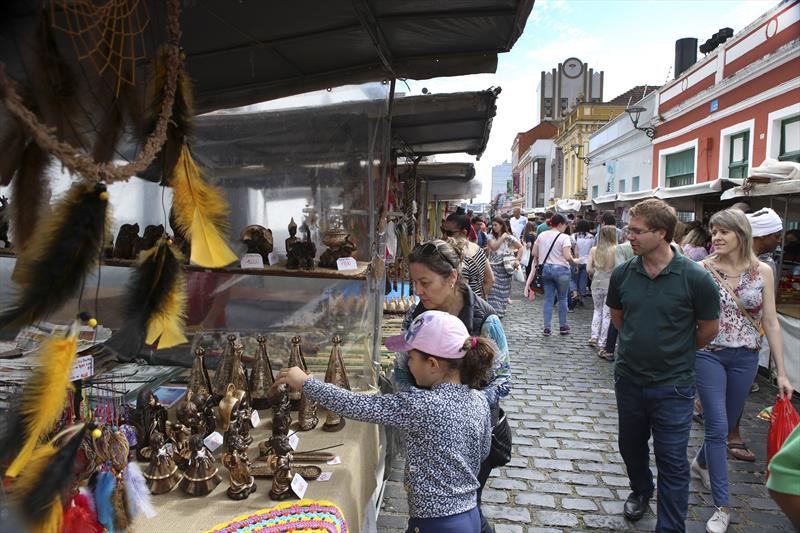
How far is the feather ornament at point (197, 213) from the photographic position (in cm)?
169

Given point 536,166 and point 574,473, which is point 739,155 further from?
point 536,166

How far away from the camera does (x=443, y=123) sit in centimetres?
564

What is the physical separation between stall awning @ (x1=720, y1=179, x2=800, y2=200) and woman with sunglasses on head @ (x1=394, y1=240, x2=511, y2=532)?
15.6 ft

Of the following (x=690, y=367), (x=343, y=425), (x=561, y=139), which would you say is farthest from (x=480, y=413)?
(x=561, y=139)

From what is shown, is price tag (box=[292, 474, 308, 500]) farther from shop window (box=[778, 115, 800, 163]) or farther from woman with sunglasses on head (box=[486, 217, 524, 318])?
shop window (box=[778, 115, 800, 163])

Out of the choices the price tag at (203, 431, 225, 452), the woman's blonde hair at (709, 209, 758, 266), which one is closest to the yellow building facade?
the woman's blonde hair at (709, 209, 758, 266)

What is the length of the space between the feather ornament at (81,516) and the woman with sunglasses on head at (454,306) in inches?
52.3

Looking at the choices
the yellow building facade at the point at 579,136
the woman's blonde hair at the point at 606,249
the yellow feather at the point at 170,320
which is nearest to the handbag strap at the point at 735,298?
the woman's blonde hair at the point at 606,249

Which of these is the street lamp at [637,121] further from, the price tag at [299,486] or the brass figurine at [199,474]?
the brass figurine at [199,474]

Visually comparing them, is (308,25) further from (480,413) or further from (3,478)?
(3,478)

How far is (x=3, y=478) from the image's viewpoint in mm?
1247

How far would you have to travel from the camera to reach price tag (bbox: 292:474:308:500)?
202cm

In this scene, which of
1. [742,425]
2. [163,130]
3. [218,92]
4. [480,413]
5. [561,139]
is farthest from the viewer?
[561,139]

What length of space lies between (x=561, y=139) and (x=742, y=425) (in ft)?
106
